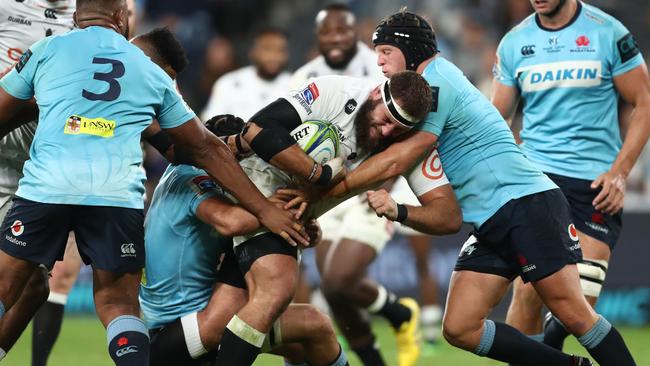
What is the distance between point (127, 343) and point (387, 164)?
165 centimetres

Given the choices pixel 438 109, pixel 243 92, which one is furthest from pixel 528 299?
pixel 243 92

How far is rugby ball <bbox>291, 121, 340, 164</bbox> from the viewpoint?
5.78 metres

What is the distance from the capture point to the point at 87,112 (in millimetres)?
5270

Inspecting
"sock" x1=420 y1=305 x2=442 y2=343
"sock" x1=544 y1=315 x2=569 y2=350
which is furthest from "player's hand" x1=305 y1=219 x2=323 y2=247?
"sock" x1=420 y1=305 x2=442 y2=343

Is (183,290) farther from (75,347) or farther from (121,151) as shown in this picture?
(75,347)

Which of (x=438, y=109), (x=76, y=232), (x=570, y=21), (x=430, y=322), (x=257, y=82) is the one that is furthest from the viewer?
(x=257, y=82)

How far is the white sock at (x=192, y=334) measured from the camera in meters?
5.88

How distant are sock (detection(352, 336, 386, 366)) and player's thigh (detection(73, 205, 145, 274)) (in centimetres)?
273

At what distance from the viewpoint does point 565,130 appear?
710cm

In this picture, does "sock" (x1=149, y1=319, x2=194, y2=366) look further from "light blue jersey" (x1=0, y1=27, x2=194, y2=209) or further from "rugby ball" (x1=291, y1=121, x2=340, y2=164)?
"rugby ball" (x1=291, y1=121, x2=340, y2=164)

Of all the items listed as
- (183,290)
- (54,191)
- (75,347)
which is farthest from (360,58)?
(54,191)

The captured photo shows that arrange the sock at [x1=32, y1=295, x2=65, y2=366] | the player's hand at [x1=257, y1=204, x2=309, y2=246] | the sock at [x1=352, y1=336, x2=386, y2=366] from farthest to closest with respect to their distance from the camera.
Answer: the sock at [x1=352, y1=336, x2=386, y2=366], the sock at [x1=32, y1=295, x2=65, y2=366], the player's hand at [x1=257, y1=204, x2=309, y2=246]

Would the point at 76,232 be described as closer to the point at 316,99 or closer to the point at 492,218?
the point at 316,99

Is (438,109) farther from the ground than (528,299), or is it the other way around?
(438,109)
